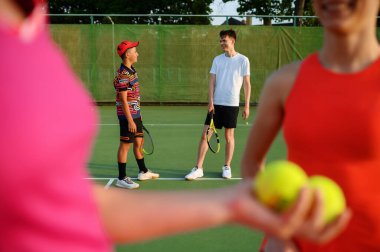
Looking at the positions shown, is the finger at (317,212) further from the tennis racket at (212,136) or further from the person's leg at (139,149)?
the tennis racket at (212,136)

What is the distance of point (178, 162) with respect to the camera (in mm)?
6977

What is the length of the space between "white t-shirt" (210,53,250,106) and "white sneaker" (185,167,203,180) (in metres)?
0.95

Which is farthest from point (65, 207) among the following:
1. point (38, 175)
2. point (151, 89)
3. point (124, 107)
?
point (151, 89)

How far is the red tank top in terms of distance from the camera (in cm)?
158

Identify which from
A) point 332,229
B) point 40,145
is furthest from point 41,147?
point 332,229

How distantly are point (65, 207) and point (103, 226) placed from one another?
0.20 metres

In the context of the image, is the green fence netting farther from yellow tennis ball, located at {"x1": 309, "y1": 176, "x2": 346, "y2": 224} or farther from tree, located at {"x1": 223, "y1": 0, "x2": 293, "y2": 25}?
tree, located at {"x1": 223, "y1": 0, "x2": 293, "y2": 25}

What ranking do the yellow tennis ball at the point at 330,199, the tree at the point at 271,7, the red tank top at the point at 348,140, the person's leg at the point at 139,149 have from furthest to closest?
the tree at the point at 271,7
the person's leg at the point at 139,149
the red tank top at the point at 348,140
the yellow tennis ball at the point at 330,199

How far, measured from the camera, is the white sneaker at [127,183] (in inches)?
225

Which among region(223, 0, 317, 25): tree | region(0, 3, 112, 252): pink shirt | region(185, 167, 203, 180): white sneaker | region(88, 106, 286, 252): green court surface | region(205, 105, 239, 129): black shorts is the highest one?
region(223, 0, 317, 25): tree

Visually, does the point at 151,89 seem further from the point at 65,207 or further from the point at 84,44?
the point at 65,207

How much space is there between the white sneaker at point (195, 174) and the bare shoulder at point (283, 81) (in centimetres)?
428

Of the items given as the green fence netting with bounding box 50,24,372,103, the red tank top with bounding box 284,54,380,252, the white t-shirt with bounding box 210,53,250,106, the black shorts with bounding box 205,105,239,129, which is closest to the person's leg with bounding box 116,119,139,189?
the black shorts with bounding box 205,105,239,129

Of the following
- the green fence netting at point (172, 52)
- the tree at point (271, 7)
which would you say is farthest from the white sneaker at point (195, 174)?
the tree at point (271, 7)
